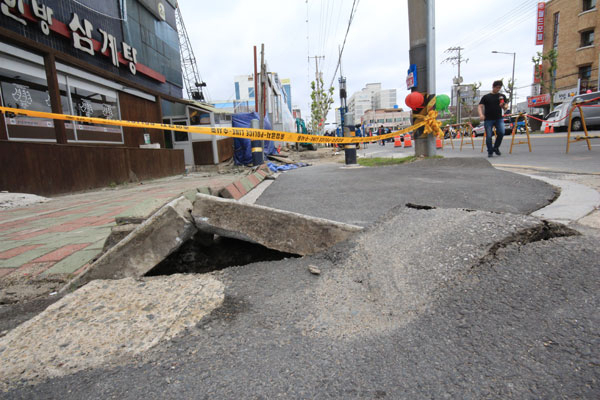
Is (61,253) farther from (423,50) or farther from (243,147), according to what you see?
(243,147)

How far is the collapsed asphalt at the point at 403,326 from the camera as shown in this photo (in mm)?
1142

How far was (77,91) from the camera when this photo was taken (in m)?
9.87

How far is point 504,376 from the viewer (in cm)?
112

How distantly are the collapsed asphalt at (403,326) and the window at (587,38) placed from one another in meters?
42.9

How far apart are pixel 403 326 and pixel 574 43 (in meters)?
44.6

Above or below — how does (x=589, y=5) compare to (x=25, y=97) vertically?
above

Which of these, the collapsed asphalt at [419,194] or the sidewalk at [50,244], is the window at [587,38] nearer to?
the collapsed asphalt at [419,194]

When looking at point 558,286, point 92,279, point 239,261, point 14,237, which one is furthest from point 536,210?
point 14,237

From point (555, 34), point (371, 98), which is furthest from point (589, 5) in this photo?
point (371, 98)

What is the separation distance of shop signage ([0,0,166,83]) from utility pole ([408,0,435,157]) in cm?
885

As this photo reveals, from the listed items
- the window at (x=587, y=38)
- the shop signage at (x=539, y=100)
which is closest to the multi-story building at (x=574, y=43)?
the window at (x=587, y=38)

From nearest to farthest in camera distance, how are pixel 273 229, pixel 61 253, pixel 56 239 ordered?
pixel 273 229 → pixel 61 253 → pixel 56 239

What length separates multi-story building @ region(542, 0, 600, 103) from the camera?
3136 cm

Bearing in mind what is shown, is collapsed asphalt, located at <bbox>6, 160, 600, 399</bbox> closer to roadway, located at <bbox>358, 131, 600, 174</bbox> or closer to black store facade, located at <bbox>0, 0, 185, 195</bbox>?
roadway, located at <bbox>358, 131, 600, 174</bbox>
